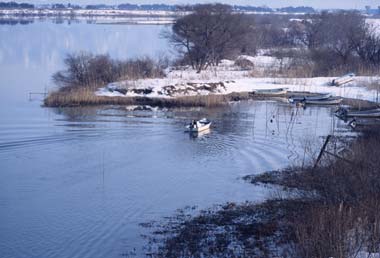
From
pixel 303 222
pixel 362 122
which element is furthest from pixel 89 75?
pixel 303 222

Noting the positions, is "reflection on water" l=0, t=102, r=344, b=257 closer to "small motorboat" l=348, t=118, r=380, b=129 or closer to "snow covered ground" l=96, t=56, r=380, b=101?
"small motorboat" l=348, t=118, r=380, b=129

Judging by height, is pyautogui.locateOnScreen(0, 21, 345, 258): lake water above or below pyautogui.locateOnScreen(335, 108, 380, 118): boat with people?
below

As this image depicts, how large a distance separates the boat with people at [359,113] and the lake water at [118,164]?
75 centimetres

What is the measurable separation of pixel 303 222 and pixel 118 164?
8.73 metres

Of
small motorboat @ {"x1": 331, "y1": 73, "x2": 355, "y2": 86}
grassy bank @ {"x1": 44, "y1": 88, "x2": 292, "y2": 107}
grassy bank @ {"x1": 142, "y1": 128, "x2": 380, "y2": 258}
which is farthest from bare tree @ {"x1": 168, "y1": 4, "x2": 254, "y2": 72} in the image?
grassy bank @ {"x1": 142, "y1": 128, "x2": 380, "y2": 258}

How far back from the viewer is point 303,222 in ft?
36.6

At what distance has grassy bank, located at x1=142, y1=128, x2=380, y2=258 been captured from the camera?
9.21 meters

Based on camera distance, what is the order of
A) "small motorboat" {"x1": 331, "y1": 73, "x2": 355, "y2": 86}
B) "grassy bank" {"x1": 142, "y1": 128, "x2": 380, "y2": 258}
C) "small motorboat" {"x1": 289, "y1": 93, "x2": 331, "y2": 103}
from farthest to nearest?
"small motorboat" {"x1": 331, "y1": 73, "x2": 355, "y2": 86}
"small motorboat" {"x1": 289, "y1": 93, "x2": 331, "y2": 103}
"grassy bank" {"x1": 142, "y1": 128, "x2": 380, "y2": 258}

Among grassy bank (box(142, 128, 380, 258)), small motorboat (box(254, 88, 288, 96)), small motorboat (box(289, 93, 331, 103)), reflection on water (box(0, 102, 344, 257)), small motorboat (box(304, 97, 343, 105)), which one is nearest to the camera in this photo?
grassy bank (box(142, 128, 380, 258))

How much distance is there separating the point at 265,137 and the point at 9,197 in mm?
10700

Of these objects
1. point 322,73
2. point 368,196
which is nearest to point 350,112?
point 322,73

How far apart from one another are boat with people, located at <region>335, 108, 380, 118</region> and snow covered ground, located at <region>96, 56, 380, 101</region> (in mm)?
4179

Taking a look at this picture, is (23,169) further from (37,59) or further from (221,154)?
(37,59)

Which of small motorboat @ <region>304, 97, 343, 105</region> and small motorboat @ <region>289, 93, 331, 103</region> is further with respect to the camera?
small motorboat @ <region>289, 93, 331, 103</region>
